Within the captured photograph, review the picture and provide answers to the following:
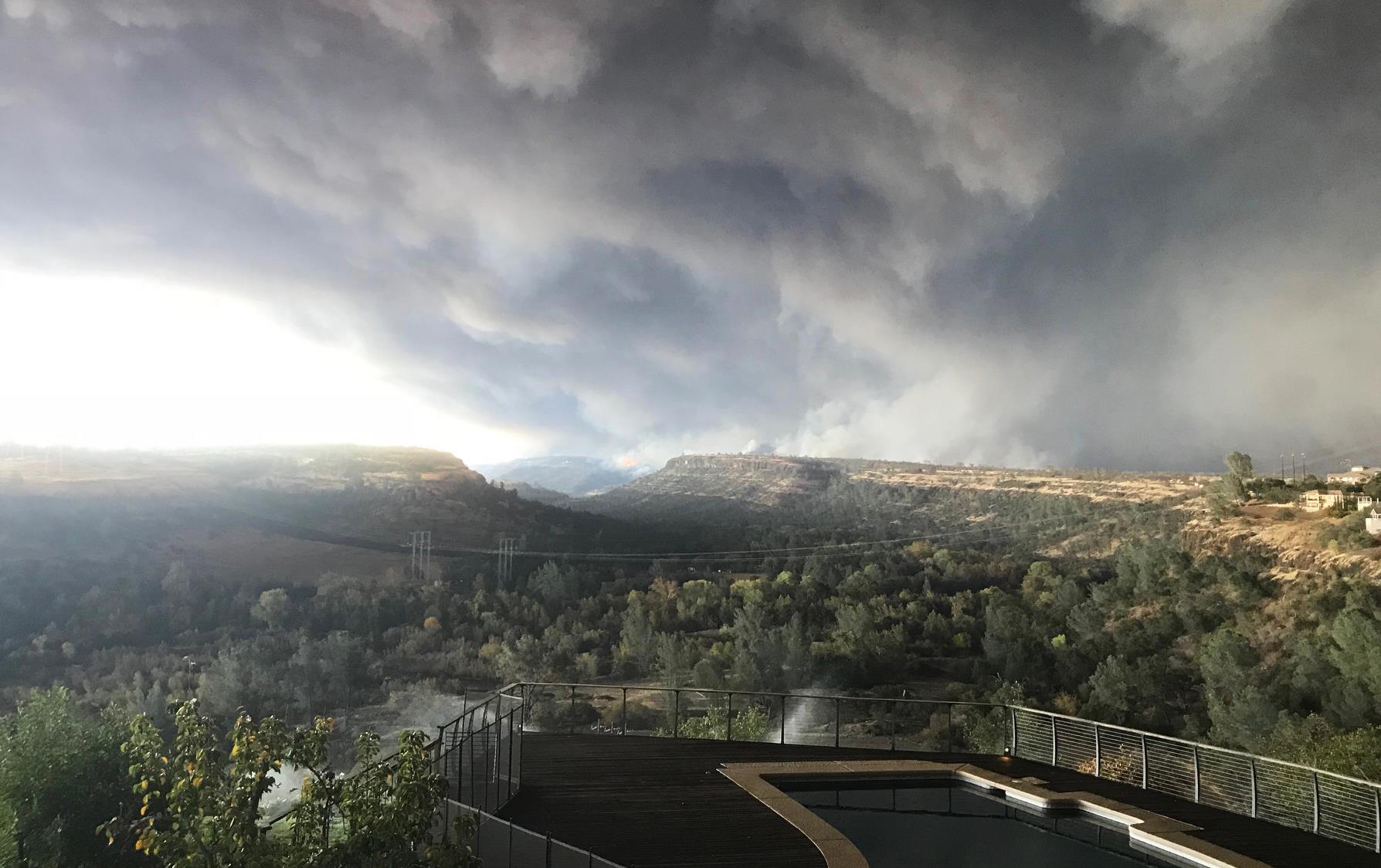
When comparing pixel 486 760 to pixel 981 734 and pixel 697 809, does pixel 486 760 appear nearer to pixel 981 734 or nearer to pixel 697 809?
pixel 697 809

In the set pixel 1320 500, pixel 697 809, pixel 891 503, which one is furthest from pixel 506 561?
pixel 697 809

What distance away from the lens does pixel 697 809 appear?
1020 centimetres

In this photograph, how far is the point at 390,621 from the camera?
2410 inches

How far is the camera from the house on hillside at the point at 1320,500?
4106cm

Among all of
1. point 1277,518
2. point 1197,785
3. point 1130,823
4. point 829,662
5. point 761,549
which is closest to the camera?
point 1130,823

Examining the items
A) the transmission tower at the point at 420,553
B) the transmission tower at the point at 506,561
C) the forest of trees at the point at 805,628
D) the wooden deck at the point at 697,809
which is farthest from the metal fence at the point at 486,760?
the transmission tower at the point at 420,553

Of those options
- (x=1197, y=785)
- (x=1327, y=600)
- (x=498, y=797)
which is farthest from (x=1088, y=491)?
(x=498, y=797)

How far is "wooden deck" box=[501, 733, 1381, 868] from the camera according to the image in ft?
28.4

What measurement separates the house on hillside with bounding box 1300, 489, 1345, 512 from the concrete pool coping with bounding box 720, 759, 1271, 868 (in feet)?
132

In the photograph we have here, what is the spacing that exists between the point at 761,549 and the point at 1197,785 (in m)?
56.0

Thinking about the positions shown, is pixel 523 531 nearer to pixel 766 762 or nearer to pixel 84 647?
pixel 84 647

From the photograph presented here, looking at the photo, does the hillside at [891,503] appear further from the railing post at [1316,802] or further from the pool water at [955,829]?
the pool water at [955,829]

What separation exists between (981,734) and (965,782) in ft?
84.5

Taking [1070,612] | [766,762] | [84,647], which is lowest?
[84,647]
